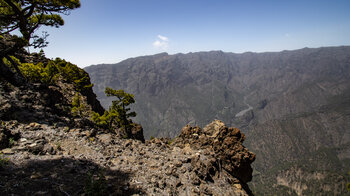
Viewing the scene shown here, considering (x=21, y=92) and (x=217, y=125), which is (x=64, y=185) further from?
(x=217, y=125)

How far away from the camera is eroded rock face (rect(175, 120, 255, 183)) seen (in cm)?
1820

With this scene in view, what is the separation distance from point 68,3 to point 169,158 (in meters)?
15.9

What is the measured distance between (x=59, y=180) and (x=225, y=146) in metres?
16.1

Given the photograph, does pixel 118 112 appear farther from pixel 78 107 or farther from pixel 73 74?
pixel 73 74

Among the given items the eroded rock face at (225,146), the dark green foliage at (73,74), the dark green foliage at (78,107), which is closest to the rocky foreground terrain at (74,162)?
the eroded rock face at (225,146)

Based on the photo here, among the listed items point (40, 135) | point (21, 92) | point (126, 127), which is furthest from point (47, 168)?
point (126, 127)

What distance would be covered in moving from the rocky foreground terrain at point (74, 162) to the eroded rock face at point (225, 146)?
55 cm

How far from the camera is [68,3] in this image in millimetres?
15320

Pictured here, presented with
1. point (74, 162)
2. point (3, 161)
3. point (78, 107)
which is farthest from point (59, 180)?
point (78, 107)

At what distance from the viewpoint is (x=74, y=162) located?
9742mm

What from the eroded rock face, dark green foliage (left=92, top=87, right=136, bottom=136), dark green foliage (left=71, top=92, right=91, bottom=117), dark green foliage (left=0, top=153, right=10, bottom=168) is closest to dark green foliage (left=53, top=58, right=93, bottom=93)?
dark green foliage (left=92, top=87, right=136, bottom=136)

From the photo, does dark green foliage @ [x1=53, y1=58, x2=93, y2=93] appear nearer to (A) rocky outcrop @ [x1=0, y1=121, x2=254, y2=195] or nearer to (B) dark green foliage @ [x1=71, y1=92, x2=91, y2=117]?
(B) dark green foliage @ [x1=71, y1=92, x2=91, y2=117]

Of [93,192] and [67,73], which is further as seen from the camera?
[67,73]

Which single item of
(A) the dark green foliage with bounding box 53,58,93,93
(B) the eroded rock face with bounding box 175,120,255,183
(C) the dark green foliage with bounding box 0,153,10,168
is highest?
(A) the dark green foliage with bounding box 53,58,93,93
